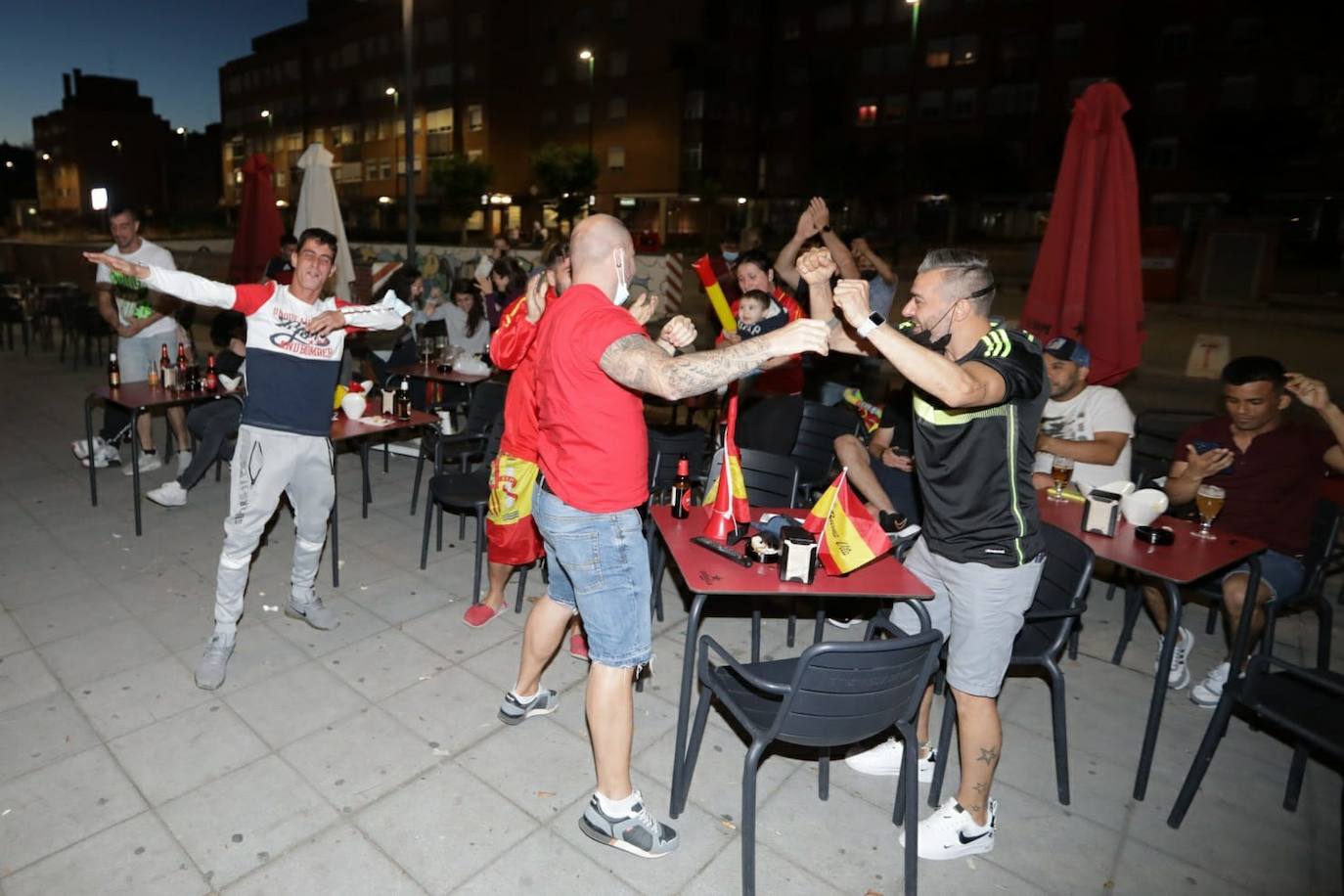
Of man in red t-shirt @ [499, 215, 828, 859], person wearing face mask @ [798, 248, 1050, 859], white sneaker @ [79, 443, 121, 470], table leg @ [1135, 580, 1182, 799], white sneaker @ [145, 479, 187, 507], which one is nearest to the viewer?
person wearing face mask @ [798, 248, 1050, 859]

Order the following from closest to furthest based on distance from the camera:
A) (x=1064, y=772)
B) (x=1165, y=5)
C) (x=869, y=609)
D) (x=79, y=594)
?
1. (x=1064, y=772)
2. (x=79, y=594)
3. (x=869, y=609)
4. (x=1165, y=5)

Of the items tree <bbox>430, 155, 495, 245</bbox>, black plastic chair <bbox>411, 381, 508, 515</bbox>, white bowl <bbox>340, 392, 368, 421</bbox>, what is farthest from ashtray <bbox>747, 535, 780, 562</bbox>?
tree <bbox>430, 155, 495, 245</bbox>

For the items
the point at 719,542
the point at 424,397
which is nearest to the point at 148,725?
the point at 719,542

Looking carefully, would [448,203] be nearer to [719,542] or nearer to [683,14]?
[683,14]

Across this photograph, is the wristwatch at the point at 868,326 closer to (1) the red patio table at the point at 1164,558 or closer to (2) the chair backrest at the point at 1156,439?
(1) the red patio table at the point at 1164,558

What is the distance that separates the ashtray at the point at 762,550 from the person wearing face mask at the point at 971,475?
0.61 meters

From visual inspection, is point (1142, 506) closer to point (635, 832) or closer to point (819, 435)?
point (819, 435)

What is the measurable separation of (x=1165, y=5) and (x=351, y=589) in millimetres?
43753

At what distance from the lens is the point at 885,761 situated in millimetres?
3514

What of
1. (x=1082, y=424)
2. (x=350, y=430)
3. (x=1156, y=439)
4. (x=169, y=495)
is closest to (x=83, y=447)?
(x=169, y=495)

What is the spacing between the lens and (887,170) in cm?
4275

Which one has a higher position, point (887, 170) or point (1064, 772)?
point (887, 170)

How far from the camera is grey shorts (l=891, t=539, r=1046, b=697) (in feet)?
9.53

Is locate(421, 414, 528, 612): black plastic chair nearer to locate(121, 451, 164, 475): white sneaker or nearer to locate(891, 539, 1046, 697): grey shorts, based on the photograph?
locate(891, 539, 1046, 697): grey shorts
